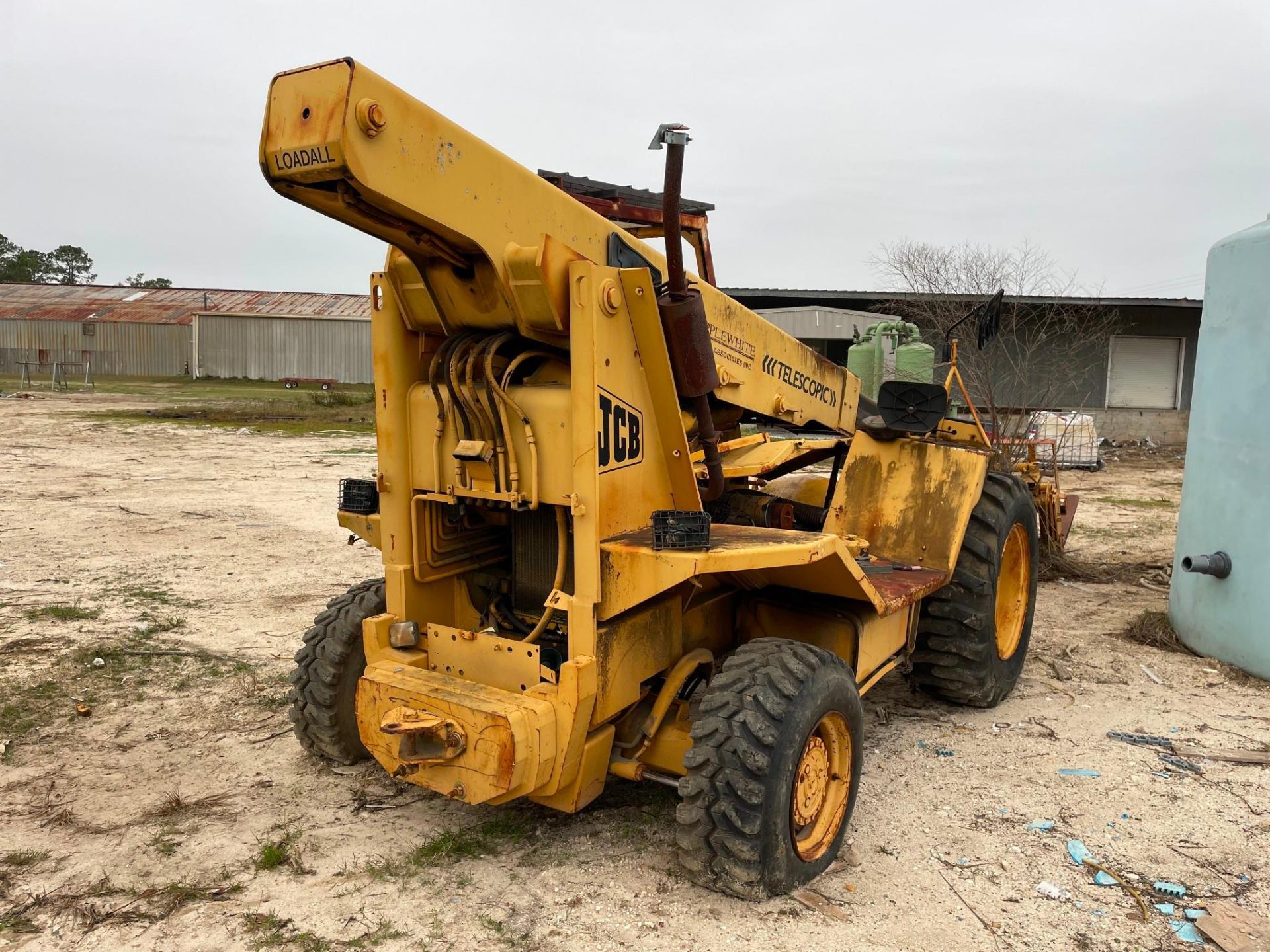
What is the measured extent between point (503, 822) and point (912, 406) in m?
2.86

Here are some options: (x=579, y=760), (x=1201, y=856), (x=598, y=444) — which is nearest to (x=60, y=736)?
(x=579, y=760)

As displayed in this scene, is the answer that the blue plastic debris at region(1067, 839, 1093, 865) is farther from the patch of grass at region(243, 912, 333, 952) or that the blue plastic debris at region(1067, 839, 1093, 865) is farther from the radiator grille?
the patch of grass at region(243, 912, 333, 952)

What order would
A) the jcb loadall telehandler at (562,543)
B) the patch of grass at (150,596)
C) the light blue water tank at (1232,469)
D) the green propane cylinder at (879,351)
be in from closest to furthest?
the jcb loadall telehandler at (562,543) → the light blue water tank at (1232,469) → the patch of grass at (150,596) → the green propane cylinder at (879,351)

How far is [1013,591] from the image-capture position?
5.84 m

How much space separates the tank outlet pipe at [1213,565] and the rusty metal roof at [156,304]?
115 feet

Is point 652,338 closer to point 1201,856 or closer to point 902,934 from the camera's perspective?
point 902,934

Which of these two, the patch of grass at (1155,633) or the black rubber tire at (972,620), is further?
the patch of grass at (1155,633)

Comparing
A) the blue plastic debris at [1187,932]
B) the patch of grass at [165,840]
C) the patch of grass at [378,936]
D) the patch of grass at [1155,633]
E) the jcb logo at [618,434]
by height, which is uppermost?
the jcb logo at [618,434]

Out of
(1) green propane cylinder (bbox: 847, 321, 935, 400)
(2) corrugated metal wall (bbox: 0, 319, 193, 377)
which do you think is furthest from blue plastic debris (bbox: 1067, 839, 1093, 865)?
(2) corrugated metal wall (bbox: 0, 319, 193, 377)

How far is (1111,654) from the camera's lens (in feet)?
21.0

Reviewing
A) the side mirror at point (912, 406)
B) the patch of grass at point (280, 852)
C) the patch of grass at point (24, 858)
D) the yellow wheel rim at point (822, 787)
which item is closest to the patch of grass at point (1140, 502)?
the side mirror at point (912, 406)

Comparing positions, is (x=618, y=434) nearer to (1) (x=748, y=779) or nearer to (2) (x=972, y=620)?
(1) (x=748, y=779)

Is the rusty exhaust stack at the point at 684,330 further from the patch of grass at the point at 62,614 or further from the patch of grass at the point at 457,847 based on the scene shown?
the patch of grass at the point at 62,614

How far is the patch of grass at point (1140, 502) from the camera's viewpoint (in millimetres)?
12883
